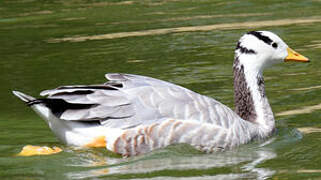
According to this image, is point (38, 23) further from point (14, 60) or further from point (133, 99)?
point (133, 99)

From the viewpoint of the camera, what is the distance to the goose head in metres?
9.33

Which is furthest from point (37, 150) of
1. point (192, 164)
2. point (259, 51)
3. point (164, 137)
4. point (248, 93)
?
point (259, 51)

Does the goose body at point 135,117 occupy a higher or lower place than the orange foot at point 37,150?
higher

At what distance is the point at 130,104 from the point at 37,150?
1056 mm

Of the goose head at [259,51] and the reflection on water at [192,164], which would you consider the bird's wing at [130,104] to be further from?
the goose head at [259,51]

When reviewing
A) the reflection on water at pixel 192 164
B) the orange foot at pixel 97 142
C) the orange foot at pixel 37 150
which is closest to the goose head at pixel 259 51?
the reflection on water at pixel 192 164

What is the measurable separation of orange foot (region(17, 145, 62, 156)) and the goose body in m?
0.18

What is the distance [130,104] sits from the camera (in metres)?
8.30

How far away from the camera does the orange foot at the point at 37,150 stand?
27.5 ft

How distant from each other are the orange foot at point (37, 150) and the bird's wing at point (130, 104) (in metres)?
0.47

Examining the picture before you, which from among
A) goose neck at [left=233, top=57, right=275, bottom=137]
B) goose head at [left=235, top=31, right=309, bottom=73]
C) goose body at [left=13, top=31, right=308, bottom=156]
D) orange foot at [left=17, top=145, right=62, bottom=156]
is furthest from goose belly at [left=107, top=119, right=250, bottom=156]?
goose head at [left=235, top=31, right=309, bottom=73]

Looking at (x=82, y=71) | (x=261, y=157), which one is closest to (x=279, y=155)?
(x=261, y=157)

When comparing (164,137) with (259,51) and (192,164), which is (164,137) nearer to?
(192,164)

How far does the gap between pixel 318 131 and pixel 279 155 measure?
104cm
